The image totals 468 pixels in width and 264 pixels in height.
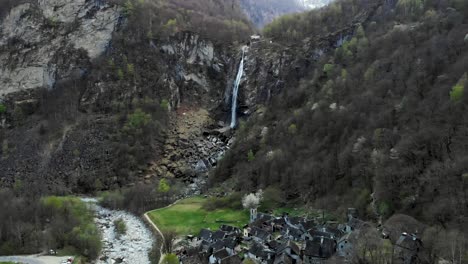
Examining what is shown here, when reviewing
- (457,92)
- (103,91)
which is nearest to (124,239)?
(457,92)

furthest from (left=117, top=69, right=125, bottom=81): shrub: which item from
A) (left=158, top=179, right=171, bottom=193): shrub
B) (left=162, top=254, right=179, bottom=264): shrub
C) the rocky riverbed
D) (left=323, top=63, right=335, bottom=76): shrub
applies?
(left=162, top=254, right=179, bottom=264): shrub

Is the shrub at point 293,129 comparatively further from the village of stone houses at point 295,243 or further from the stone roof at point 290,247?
the stone roof at point 290,247

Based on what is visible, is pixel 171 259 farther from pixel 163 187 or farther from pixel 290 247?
pixel 163 187

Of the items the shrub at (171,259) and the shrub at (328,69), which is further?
the shrub at (328,69)

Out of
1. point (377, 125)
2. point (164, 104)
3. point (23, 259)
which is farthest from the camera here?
point (164, 104)

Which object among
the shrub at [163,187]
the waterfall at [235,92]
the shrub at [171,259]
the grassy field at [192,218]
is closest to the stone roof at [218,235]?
the shrub at [171,259]

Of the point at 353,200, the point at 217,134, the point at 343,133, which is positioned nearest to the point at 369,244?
the point at 353,200

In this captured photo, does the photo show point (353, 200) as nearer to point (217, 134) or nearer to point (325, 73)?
point (325, 73)
